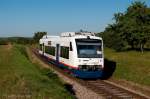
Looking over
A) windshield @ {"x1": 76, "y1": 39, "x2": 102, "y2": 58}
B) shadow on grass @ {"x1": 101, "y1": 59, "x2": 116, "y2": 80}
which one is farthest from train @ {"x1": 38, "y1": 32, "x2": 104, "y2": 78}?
shadow on grass @ {"x1": 101, "y1": 59, "x2": 116, "y2": 80}

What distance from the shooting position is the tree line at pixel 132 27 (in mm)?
55438

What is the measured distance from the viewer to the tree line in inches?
2183

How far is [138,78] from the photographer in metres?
25.2

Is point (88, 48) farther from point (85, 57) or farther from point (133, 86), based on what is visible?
point (133, 86)

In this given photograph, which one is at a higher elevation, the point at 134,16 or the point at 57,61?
the point at 134,16

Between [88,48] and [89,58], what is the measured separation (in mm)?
866

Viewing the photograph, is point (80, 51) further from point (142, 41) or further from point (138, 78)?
point (142, 41)

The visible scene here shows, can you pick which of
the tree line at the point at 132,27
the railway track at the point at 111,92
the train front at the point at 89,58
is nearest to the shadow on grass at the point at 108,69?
the train front at the point at 89,58

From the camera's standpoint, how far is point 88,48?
25922 mm

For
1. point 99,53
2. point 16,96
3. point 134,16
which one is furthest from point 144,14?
point 16,96

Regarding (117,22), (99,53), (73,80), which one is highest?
(117,22)

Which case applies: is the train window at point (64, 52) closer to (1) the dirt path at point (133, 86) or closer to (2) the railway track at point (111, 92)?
(2) the railway track at point (111, 92)

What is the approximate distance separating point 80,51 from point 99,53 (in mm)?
1458

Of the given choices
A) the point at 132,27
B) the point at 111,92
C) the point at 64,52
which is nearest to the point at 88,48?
the point at 64,52
